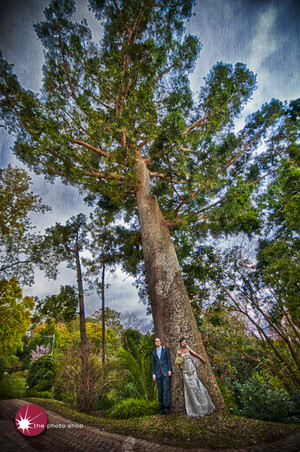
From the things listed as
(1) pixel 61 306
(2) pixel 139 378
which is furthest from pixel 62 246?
(2) pixel 139 378

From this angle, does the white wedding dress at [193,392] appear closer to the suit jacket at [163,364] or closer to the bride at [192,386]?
the bride at [192,386]

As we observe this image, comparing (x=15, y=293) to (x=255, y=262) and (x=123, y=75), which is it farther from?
(x=255, y=262)

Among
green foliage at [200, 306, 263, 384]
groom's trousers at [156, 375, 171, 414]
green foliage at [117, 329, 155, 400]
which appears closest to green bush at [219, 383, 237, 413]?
green foliage at [200, 306, 263, 384]

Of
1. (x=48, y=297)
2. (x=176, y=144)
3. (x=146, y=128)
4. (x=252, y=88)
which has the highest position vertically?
(x=252, y=88)

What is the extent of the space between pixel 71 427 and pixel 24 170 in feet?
31.7

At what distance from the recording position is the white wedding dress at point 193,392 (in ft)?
10.2

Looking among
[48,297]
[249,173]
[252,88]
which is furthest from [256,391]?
[252,88]

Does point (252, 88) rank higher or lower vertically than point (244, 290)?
higher

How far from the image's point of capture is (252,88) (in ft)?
27.8

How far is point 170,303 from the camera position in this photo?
168 inches

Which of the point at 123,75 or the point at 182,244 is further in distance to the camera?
the point at 182,244

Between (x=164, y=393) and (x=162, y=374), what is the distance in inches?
11.2

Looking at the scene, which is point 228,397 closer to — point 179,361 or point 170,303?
point 179,361

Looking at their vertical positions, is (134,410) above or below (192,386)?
below
